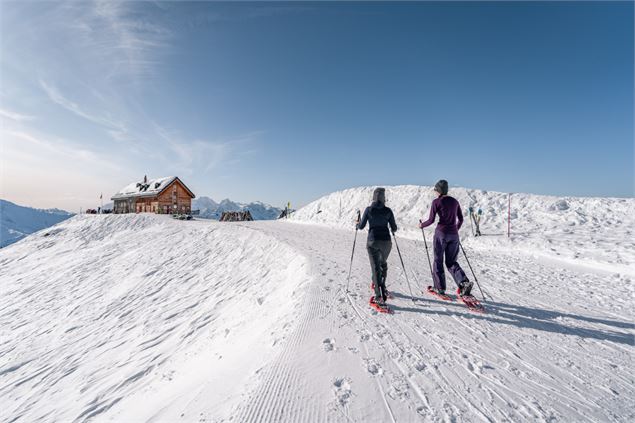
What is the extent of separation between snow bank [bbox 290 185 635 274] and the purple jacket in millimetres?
8086

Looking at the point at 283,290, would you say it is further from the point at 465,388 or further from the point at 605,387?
the point at 605,387

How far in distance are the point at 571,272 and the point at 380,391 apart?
1009cm

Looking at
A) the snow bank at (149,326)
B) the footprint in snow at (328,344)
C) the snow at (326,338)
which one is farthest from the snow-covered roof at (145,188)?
the footprint in snow at (328,344)

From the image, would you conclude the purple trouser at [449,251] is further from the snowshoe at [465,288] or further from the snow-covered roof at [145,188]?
the snow-covered roof at [145,188]

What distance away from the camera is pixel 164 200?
3909 cm

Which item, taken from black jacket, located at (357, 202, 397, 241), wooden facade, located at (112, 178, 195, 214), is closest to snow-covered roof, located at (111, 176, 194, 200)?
wooden facade, located at (112, 178, 195, 214)

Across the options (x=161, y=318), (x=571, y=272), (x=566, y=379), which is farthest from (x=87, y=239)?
(x=571, y=272)

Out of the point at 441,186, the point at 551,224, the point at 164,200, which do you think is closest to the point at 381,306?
the point at 441,186

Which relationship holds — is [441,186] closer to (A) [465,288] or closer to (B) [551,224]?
(A) [465,288]

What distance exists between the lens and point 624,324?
4789 mm

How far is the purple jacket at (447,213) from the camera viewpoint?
552 centimetres

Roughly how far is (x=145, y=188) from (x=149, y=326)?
147 feet

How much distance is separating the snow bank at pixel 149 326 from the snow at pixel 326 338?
0.05 metres

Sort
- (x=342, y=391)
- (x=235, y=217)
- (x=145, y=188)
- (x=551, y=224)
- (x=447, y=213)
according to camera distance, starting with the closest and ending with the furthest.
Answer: (x=342, y=391) → (x=447, y=213) → (x=551, y=224) → (x=235, y=217) → (x=145, y=188)
